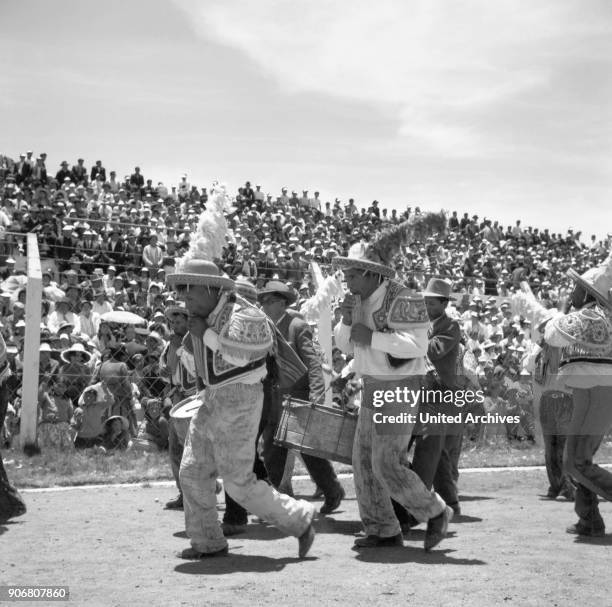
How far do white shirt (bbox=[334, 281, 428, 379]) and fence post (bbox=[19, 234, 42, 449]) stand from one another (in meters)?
5.26

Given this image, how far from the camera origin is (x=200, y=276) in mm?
5797

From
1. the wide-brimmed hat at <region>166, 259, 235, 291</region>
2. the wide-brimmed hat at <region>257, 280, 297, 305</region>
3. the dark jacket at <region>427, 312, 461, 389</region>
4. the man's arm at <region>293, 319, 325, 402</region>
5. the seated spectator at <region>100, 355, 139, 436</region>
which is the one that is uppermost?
the wide-brimmed hat at <region>166, 259, 235, 291</region>

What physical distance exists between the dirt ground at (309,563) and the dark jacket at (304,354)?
1001 mm

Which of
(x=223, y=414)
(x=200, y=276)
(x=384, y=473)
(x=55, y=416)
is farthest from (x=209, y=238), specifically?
(x=55, y=416)

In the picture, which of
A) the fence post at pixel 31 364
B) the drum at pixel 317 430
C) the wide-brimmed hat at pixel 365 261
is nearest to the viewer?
the wide-brimmed hat at pixel 365 261

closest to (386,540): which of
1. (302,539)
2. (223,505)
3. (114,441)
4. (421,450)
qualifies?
(302,539)

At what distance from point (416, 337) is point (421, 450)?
4.38ft

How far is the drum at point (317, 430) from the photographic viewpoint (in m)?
6.73

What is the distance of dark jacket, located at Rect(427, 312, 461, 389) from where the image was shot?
7266mm

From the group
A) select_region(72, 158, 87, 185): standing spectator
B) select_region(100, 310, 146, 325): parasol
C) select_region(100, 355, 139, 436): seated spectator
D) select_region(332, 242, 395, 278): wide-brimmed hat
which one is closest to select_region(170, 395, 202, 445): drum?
select_region(332, 242, 395, 278): wide-brimmed hat

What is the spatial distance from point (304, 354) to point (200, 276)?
2.17m

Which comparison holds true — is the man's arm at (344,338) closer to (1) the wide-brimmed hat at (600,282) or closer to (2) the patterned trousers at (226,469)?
(2) the patterned trousers at (226,469)

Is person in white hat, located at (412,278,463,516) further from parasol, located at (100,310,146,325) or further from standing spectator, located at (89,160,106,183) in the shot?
standing spectator, located at (89,160,106,183)

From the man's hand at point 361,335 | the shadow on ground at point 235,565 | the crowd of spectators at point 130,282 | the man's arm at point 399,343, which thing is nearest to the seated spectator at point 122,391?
the crowd of spectators at point 130,282
